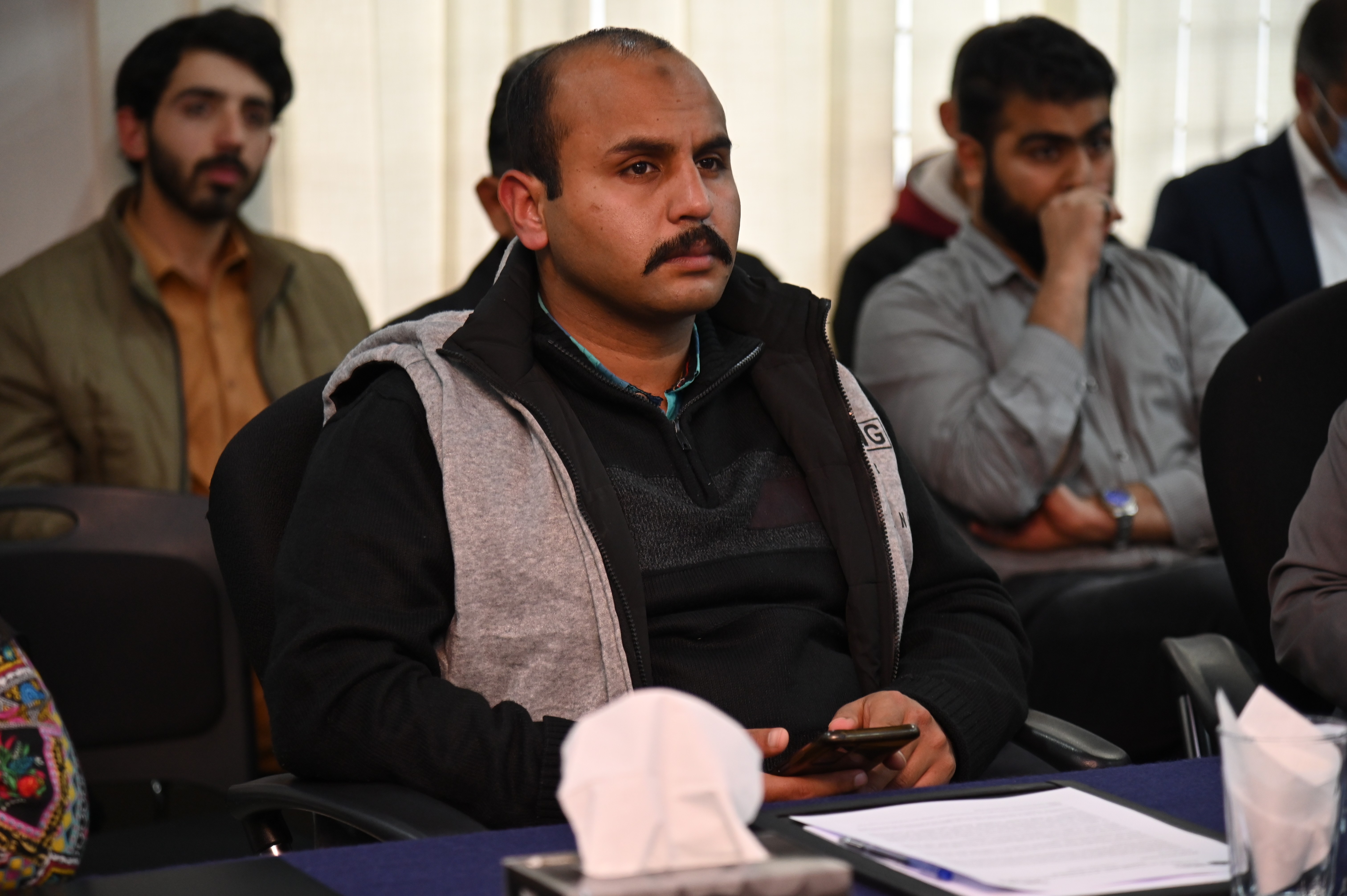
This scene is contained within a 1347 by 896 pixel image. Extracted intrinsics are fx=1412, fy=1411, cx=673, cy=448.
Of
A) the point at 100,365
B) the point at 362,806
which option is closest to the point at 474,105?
the point at 100,365

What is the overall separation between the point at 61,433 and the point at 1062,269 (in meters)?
1.90

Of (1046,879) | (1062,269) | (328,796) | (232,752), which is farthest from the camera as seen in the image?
(1062,269)

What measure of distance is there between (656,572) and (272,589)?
371 mm

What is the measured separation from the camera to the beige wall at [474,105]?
9.61 feet

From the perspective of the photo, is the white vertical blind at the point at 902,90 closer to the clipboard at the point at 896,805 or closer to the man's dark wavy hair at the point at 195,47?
the man's dark wavy hair at the point at 195,47

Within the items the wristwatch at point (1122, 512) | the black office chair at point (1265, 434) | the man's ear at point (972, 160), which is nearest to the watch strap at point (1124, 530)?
the wristwatch at point (1122, 512)

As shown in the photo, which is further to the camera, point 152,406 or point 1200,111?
point 1200,111

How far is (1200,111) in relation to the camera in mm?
3750

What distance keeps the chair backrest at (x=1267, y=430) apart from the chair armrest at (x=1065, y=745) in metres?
0.31

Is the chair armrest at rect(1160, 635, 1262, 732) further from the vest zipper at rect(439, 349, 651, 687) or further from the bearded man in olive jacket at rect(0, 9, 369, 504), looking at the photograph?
the bearded man in olive jacket at rect(0, 9, 369, 504)

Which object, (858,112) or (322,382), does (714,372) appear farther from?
(858,112)

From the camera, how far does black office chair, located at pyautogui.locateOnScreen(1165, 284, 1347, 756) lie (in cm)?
154

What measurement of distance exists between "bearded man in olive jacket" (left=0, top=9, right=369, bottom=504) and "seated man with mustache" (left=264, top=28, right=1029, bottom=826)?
1.34 m

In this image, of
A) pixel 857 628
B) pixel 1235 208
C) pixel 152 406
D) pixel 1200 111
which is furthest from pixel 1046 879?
pixel 1200 111
